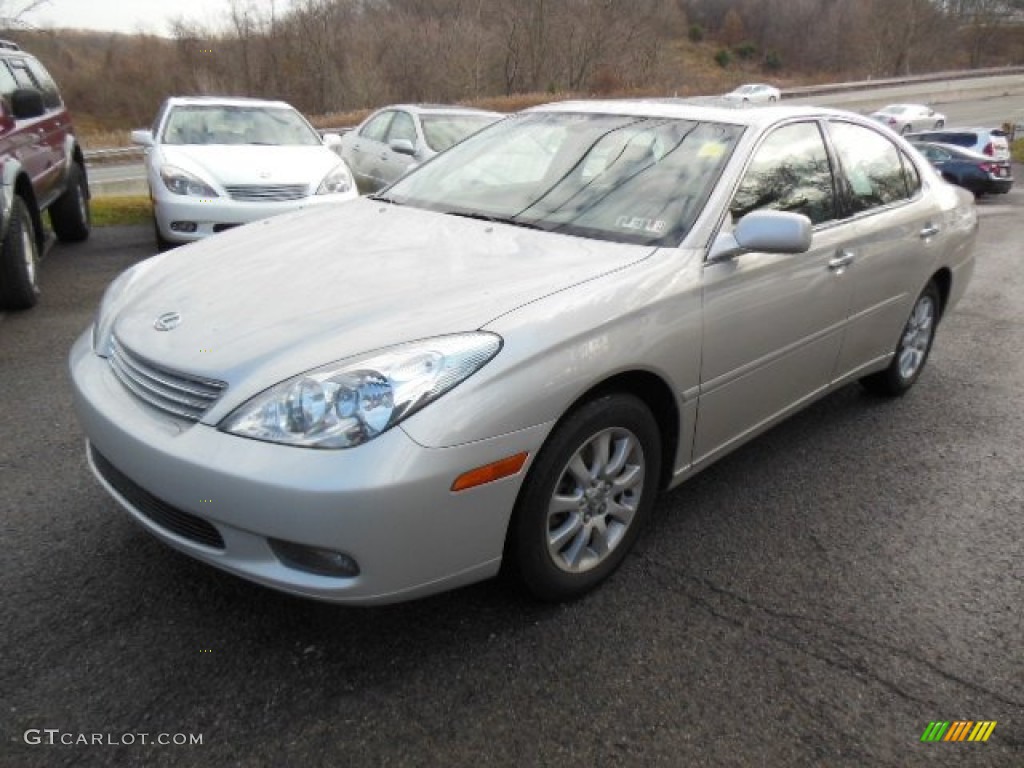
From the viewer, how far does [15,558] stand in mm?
2615

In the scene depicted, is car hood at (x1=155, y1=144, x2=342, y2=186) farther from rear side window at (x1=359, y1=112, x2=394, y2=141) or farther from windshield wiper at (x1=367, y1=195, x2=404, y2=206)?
windshield wiper at (x1=367, y1=195, x2=404, y2=206)

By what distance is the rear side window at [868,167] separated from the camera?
3555mm

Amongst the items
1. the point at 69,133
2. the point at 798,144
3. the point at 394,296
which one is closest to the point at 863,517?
the point at 798,144

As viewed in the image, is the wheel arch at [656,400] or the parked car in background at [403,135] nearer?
the wheel arch at [656,400]

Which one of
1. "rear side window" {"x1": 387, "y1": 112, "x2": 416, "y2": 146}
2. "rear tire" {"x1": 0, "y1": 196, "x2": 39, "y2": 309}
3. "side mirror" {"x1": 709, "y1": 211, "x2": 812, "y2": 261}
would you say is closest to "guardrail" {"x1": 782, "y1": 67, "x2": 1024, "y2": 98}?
"rear side window" {"x1": 387, "y1": 112, "x2": 416, "y2": 146}

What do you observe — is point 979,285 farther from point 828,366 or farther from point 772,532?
point 772,532

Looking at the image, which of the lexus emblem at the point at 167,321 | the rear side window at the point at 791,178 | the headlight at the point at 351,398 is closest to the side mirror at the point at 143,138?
the lexus emblem at the point at 167,321

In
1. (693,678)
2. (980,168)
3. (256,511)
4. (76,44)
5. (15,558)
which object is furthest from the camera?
(76,44)

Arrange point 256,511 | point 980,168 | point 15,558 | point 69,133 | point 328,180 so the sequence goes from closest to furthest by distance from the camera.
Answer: point 256,511 → point 15,558 → point 328,180 → point 69,133 → point 980,168

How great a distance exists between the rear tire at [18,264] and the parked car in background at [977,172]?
1681 centimetres

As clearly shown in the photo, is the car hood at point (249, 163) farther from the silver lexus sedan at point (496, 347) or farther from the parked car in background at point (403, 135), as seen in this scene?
the silver lexus sedan at point (496, 347)

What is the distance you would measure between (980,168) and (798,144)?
659 inches

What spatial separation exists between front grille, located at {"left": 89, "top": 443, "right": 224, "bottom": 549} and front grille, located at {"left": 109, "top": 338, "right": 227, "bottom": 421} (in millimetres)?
250

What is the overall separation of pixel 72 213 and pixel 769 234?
7.63 meters
